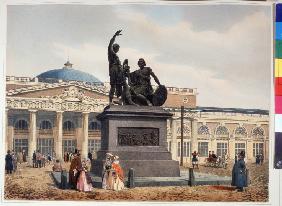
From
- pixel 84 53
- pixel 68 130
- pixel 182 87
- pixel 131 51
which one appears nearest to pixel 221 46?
pixel 182 87

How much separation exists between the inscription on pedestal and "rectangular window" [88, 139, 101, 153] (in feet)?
1.42

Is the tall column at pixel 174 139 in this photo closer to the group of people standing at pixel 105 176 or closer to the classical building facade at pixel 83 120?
the classical building facade at pixel 83 120

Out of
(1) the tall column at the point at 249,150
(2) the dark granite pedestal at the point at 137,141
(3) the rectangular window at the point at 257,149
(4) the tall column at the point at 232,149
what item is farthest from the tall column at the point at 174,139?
(3) the rectangular window at the point at 257,149

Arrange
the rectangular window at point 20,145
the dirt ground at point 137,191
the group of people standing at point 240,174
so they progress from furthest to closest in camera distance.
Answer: the rectangular window at point 20,145 < the group of people standing at point 240,174 < the dirt ground at point 137,191

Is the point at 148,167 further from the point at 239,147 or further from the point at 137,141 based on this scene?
the point at 239,147

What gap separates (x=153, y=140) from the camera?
8438mm

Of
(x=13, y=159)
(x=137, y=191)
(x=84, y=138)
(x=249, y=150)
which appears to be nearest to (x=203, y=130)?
(x=249, y=150)

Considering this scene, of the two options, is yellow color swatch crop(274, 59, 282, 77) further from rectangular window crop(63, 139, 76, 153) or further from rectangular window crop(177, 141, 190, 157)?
rectangular window crop(63, 139, 76, 153)

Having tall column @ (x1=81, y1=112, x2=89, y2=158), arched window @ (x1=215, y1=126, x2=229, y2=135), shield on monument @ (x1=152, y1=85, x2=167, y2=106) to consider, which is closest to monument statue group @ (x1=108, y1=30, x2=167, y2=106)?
shield on monument @ (x1=152, y1=85, x2=167, y2=106)

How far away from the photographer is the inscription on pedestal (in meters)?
8.34

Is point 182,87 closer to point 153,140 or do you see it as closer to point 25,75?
point 153,140

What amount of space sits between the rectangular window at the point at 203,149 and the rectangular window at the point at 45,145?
2.70 m

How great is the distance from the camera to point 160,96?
8625 mm

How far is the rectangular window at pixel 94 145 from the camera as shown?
27.7 feet
